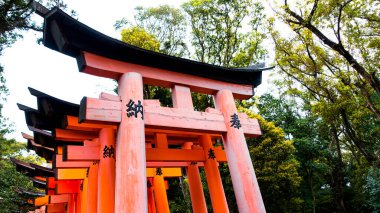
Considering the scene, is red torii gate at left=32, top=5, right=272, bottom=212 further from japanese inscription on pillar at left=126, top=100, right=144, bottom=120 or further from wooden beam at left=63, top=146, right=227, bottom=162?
wooden beam at left=63, top=146, right=227, bottom=162

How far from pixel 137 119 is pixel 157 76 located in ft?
3.18

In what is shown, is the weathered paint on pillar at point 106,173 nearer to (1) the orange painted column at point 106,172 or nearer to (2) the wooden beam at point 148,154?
(1) the orange painted column at point 106,172

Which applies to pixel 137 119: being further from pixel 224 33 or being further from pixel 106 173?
pixel 224 33

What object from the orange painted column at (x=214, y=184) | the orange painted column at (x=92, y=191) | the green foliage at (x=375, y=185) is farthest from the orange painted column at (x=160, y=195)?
the green foliage at (x=375, y=185)

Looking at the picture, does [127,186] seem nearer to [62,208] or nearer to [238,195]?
[238,195]

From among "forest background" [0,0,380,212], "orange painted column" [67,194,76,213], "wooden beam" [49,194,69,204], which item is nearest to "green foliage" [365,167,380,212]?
"forest background" [0,0,380,212]

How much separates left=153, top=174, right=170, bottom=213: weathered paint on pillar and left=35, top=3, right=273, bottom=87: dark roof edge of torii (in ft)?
14.1

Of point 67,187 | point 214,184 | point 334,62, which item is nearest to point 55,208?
point 67,187

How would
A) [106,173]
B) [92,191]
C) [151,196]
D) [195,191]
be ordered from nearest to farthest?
[106,173], [92,191], [195,191], [151,196]

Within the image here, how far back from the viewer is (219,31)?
15.1 meters

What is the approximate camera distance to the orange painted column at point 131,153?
111 inches

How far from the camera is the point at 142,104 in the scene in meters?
3.44

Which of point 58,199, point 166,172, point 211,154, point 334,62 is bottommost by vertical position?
point 211,154

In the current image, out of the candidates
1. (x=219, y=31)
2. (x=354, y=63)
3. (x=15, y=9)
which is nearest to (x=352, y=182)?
(x=354, y=63)
